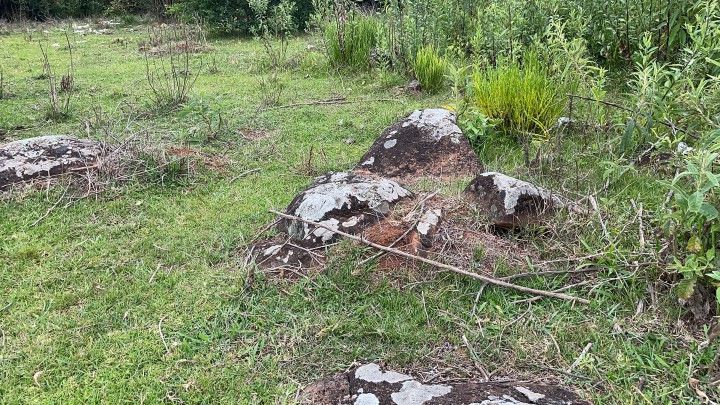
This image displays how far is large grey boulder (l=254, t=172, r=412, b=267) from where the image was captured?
2.63 meters

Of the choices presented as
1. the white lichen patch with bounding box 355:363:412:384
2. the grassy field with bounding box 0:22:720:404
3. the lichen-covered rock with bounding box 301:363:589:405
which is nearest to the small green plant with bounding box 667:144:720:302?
the grassy field with bounding box 0:22:720:404

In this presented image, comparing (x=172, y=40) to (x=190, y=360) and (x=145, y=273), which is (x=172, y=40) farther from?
(x=190, y=360)

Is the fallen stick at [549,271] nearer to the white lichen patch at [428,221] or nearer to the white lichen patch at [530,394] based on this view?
the white lichen patch at [428,221]

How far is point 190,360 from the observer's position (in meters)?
2.13

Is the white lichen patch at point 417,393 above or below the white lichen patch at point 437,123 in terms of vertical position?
below

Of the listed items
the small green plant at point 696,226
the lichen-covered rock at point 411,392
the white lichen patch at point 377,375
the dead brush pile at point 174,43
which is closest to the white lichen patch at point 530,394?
the lichen-covered rock at point 411,392

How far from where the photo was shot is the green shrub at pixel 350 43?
21.5 ft

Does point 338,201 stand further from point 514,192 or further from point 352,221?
point 514,192

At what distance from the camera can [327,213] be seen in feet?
8.98

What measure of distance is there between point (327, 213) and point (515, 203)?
0.87 meters

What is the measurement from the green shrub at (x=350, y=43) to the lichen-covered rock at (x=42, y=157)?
11.5 ft

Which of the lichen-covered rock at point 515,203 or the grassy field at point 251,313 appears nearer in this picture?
the grassy field at point 251,313

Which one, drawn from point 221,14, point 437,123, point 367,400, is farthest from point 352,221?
point 221,14

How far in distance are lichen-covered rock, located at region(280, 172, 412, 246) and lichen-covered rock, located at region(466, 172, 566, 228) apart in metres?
0.44
